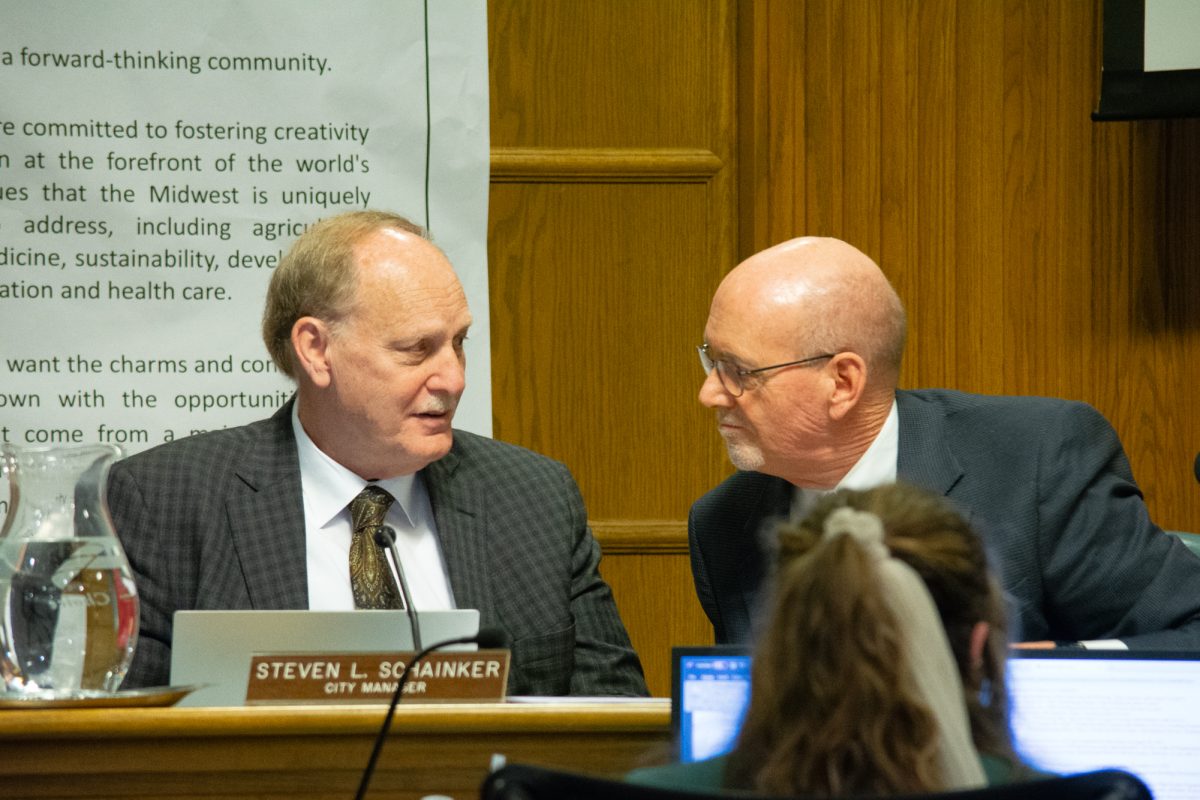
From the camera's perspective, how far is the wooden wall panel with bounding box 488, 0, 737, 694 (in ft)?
10.3

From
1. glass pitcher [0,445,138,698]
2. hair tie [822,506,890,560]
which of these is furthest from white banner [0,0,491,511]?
hair tie [822,506,890,560]

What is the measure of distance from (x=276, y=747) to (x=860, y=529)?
0.78 meters

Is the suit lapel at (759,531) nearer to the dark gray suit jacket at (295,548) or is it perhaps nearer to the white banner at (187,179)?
the dark gray suit jacket at (295,548)

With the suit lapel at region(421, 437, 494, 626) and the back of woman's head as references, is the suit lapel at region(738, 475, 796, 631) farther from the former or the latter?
the back of woman's head

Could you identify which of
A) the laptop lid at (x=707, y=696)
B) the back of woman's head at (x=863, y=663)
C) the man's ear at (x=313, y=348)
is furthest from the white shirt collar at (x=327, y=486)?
the back of woman's head at (x=863, y=663)

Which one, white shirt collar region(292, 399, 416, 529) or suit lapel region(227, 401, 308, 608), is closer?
suit lapel region(227, 401, 308, 608)

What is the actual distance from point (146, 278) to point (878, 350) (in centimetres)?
156

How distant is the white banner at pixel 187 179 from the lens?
299 cm

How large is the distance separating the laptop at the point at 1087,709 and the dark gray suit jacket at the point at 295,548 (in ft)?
2.45

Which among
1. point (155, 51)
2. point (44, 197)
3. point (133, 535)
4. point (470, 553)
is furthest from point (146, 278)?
point (470, 553)

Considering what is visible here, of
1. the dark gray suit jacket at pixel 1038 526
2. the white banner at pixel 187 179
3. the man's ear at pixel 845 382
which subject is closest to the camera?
the dark gray suit jacket at pixel 1038 526

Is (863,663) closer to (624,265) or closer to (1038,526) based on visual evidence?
(1038,526)

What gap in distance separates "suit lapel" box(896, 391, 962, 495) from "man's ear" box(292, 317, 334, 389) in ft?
3.22

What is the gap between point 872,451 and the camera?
8.02 ft
